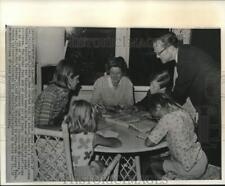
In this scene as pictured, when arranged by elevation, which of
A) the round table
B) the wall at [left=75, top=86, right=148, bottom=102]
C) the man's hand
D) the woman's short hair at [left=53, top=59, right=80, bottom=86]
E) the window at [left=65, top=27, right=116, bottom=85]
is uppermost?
the window at [left=65, top=27, right=116, bottom=85]

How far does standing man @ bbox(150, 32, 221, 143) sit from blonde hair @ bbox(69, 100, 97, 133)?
0.34 m

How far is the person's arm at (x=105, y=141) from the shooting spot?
1973mm

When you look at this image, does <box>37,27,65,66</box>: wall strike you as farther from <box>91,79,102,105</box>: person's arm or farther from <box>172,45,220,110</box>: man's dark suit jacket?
<box>172,45,220,110</box>: man's dark suit jacket

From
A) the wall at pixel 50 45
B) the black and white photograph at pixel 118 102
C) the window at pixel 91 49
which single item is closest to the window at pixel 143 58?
the black and white photograph at pixel 118 102

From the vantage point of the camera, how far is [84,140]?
198cm

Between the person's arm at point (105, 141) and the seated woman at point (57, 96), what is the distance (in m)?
0.20

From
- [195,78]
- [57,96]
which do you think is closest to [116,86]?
[57,96]

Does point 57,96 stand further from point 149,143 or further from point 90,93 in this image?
point 149,143

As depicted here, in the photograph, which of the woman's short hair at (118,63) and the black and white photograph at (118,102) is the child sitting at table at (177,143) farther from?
the woman's short hair at (118,63)

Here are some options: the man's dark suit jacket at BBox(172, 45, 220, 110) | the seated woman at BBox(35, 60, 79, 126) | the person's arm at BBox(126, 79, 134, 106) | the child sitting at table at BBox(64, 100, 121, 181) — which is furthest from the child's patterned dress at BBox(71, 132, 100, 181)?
the man's dark suit jacket at BBox(172, 45, 220, 110)

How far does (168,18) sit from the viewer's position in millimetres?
2014

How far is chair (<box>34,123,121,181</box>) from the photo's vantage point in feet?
6.45

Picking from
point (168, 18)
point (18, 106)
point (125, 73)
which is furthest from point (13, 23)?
point (168, 18)

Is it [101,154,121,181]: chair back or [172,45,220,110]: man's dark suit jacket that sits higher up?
[172,45,220,110]: man's dark suit jacket
